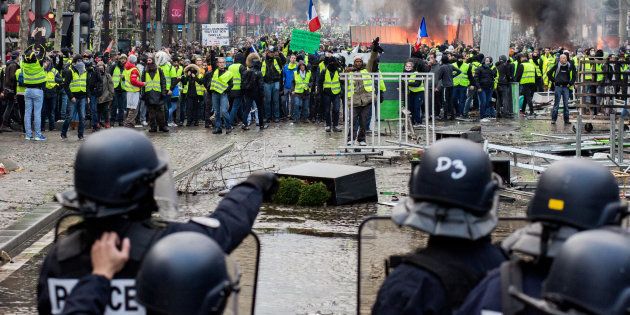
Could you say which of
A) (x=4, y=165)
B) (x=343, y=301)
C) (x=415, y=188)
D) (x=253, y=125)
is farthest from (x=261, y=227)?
(x=253, y=125)

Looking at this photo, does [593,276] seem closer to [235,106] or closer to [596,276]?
[596,276]

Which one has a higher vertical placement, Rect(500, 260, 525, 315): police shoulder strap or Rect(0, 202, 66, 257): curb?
Rect(500, 260, 525, 315): police shoulder strap

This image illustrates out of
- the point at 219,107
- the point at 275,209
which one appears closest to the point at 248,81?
the point at 219,107

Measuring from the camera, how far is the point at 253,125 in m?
26.1

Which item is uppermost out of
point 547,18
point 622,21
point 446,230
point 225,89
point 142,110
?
point 622,21

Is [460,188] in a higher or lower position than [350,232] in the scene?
higher

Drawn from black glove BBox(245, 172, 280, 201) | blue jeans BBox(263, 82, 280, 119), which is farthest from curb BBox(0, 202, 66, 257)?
blue jeans BBox(263, 82, 280, 119)

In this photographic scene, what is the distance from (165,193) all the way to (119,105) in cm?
2176

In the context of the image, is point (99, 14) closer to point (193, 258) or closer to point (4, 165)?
point (4, 165)

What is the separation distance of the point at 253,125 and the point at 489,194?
22.4 meters

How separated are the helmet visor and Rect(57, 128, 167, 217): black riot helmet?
0.14 metres

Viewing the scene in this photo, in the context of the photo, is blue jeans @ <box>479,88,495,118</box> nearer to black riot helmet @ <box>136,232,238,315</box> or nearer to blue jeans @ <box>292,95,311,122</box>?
blue jeans @ <box>292,95,311,122</box>

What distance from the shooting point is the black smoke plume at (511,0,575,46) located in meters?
62.4

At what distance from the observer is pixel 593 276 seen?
277 centimetres
